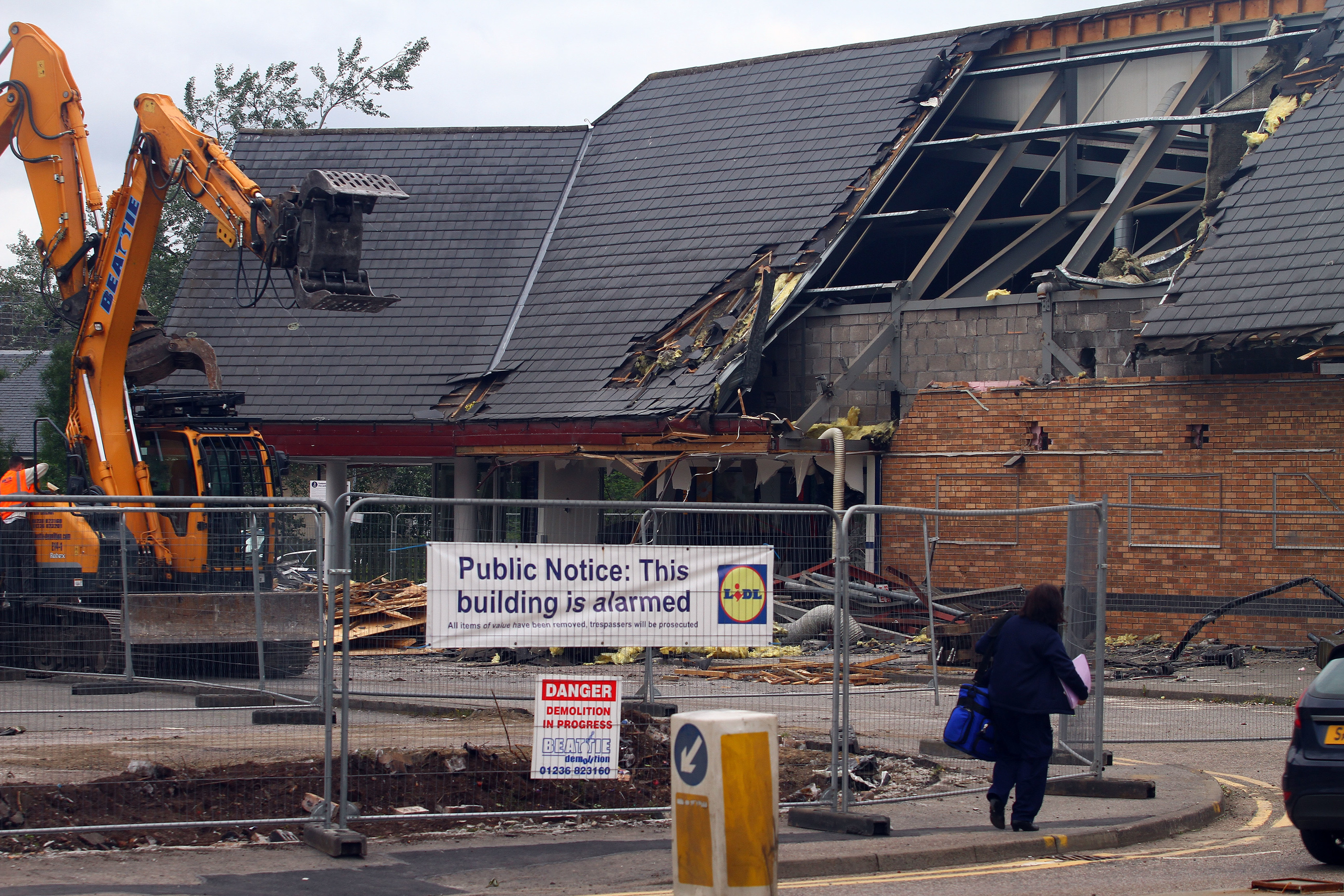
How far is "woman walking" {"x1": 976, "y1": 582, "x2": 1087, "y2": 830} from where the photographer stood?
855 cm

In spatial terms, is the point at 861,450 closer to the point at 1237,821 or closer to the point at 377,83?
the point at 1237,821

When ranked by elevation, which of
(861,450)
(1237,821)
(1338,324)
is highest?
(1338,324)

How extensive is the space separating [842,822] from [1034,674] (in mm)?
1491

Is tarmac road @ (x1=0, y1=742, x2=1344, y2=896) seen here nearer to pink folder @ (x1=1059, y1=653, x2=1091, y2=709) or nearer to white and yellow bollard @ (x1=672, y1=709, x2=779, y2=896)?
pink folder @ (x1=1059, y1=653, x2=1091, y2=709)

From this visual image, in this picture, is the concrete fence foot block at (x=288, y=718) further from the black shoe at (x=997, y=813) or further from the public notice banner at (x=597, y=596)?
the black shoe at (x=997, y=813)

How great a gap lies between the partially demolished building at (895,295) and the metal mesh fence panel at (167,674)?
419 centimetres

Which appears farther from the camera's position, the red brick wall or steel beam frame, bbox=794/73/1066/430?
steel beam frame, bbox=794/73/1066/430

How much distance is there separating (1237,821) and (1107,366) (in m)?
11.2

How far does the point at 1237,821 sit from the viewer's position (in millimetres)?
9477

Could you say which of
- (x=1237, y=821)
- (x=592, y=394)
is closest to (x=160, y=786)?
(x=1237, y=821)

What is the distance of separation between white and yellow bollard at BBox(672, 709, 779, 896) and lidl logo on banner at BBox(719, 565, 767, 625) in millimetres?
2653

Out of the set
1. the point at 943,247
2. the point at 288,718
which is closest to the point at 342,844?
the point at 288,718

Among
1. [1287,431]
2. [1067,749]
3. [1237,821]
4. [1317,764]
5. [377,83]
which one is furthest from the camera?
[377,83]

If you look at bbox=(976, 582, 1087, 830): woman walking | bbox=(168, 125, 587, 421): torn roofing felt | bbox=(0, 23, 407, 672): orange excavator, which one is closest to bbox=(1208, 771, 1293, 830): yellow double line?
bbox=(976, 582, 1087, 830): woman walking
